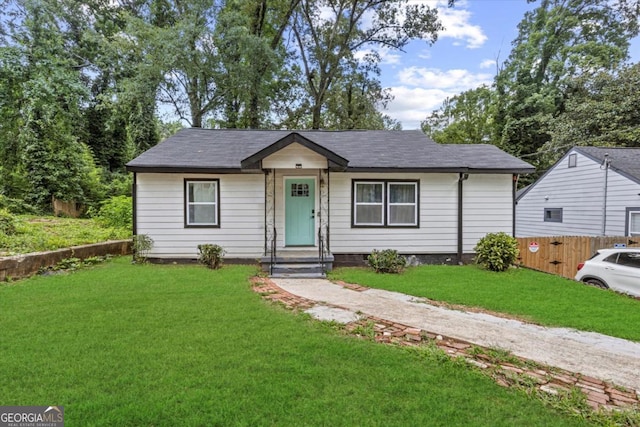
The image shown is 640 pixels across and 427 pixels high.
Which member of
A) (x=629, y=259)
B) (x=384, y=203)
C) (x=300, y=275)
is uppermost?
(x=384, y=203)

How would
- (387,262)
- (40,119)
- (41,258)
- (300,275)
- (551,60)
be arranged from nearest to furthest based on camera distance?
(41,258), (300,275), (387,262), (40,119), (551,60)

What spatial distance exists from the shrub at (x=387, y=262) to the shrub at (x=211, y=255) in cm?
392

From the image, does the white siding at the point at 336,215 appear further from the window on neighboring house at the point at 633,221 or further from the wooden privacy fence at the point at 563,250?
the window on neighboring house at the point at 633,221

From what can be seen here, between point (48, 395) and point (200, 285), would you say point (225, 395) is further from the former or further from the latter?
point (200, 285)

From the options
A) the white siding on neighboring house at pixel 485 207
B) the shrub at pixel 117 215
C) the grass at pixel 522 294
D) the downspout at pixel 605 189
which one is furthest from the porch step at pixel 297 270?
the downspout at pixel 605 189

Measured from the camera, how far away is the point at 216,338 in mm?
3998

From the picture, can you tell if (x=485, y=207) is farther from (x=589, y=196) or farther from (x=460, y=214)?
(x=589, y=196)

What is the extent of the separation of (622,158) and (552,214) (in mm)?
3206

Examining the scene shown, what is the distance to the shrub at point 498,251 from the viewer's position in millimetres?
8461

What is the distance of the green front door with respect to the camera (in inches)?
369

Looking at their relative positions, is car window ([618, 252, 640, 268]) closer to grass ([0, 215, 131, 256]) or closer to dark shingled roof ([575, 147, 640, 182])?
Answer: dark shingled roof ([575, 147, 640, 182])

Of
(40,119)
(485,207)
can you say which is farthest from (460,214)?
(40,119)

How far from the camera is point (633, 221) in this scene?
10867 millimetres

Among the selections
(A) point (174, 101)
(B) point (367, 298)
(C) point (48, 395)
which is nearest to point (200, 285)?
(B) point (367, 298)
